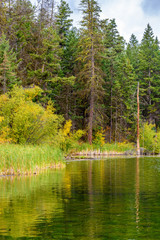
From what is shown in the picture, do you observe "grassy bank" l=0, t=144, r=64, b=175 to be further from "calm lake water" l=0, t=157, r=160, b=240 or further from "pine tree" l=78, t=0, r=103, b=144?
"pine tree" l=78, t=0, r=103, b=144

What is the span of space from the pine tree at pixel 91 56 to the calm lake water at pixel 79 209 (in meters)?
28.2

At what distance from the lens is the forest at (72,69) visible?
40031mm

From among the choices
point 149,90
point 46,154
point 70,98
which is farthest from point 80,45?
point 46,154

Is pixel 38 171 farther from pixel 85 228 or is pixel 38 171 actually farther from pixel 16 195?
pixel 85 228

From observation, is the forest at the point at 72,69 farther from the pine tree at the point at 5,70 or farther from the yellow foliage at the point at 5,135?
the yellow foliage at the point at 5,135

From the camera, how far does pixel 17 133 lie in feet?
88.1

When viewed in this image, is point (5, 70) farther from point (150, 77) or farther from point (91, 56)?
point (150, 77)

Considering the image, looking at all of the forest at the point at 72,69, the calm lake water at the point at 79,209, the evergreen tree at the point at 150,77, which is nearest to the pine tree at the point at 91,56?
the forest at the point at 72,69

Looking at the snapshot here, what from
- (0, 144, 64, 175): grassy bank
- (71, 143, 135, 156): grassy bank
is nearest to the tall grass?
(71, 143, 135, 156): grassy bank

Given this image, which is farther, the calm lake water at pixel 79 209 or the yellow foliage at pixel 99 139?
the yellow foliage at pixel 99 139

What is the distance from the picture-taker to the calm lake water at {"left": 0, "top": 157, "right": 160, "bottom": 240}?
815 cm

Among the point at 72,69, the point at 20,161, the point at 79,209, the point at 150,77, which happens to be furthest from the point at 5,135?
the point at 150,77

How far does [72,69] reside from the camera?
164ft

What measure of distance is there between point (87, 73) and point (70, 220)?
124 ft
